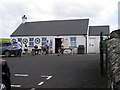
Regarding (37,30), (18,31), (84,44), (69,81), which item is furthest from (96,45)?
(69,81)

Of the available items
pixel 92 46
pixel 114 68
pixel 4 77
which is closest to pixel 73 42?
pixel 92 46

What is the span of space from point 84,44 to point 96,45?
7.30 ft

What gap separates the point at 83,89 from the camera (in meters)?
9.30

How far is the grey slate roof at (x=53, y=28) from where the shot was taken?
44447mm

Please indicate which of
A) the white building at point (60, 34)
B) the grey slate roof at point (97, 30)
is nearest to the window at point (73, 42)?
the white building at point (60, 34)

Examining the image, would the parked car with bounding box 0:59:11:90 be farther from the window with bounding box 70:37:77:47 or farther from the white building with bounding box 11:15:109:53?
the window with bounding box 70:37:77:47

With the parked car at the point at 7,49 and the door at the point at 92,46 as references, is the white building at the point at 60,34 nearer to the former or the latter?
the door at the point at 92,46

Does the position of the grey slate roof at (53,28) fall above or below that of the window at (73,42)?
above

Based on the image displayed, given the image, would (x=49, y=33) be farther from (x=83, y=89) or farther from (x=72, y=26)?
(x=83, y=89)

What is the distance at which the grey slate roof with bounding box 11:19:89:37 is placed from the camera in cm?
4445

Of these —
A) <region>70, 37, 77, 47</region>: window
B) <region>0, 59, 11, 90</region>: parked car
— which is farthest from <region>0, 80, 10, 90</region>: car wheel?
<region>70, 37, 77, 47</region>: window

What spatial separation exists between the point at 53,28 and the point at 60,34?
3.37m

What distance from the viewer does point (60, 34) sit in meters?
44.0

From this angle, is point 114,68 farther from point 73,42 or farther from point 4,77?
point 73,42
